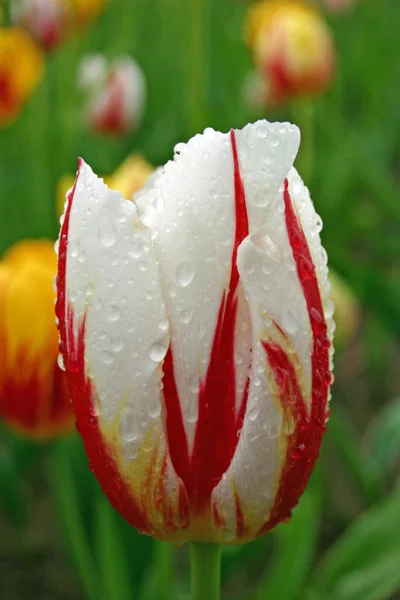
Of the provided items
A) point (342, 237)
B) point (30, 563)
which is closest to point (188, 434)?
point (30, 563)

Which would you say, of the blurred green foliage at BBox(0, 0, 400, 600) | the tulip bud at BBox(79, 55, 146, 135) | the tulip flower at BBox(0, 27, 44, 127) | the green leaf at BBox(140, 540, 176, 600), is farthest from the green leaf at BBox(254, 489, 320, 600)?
the tulip bud at BBox(79, 55, 146, 135)

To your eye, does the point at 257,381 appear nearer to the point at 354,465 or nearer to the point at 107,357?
the point at 107,357

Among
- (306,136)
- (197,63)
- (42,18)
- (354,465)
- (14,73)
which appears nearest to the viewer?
(354,465)

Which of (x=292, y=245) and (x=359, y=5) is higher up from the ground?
(x=292, y=245)

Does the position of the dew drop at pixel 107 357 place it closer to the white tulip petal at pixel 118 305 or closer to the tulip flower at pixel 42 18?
the white tulip petal at pixel 118 305

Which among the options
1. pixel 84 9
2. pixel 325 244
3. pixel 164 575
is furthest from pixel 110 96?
pixel 164 575

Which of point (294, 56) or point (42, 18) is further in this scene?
point (294, 56)

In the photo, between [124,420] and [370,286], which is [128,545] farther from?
[124,420]

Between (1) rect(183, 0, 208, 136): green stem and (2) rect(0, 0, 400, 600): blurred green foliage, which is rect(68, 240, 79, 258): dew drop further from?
(1) rect(183, 0, 208, 136): green stem
